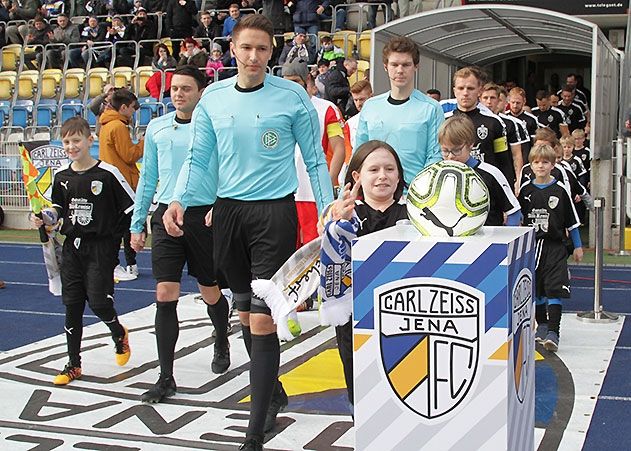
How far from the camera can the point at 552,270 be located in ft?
23.2

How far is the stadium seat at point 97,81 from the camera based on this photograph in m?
18.8

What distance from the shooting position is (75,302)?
625 centimetres

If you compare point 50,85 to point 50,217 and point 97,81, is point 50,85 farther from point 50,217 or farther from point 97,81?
point 50,217

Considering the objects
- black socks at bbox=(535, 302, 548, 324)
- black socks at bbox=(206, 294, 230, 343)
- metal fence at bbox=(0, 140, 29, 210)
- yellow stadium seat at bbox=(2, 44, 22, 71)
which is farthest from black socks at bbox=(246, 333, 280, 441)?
yellow stadium seat at bbox=(2, 44, 22, 71)

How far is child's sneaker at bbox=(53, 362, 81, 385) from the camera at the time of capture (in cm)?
613

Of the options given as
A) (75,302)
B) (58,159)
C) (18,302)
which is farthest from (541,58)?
(75,302)

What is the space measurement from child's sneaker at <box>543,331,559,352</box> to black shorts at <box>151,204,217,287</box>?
8.08 ft

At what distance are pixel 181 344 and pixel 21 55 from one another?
1522 cm

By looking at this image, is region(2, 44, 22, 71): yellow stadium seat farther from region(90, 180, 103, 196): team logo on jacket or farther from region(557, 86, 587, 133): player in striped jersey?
region(90, 180, 103, 196): team logo on jacket

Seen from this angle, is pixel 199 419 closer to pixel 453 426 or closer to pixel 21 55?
pixel 453 426

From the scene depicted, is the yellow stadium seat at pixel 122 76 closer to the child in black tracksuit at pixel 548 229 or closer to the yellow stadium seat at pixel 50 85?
the yellow stadium seat at pixel 50 85

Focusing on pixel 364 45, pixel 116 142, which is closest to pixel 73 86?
pixel 364 45

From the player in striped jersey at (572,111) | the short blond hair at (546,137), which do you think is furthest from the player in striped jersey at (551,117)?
the short blond hair at (546,137)

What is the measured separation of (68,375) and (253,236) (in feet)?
7.03
